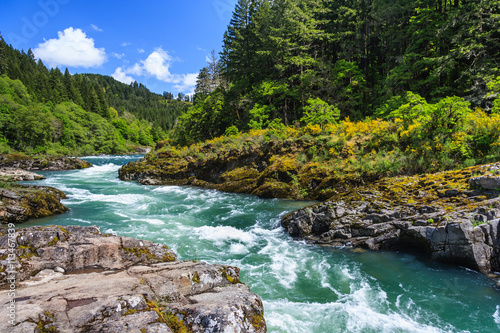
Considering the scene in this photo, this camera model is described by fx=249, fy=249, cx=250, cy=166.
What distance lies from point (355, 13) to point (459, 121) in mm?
19056

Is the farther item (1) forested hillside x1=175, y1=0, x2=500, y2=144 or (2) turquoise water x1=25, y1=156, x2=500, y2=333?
(1) forested hillside x1=175, y1=0, x2=500, y2=144

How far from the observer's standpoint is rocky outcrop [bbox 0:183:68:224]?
982cm

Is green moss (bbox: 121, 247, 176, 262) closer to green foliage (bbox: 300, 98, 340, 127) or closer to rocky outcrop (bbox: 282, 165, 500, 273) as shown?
rocky outcrop (bbox: 282, 165, 500, 273)

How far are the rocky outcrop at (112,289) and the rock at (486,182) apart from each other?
7478 millimetres

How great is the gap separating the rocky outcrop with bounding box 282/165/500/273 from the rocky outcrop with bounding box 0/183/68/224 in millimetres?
10352

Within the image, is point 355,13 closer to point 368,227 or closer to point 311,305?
point 368,227

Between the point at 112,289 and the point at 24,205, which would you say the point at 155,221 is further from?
the point at 112,289

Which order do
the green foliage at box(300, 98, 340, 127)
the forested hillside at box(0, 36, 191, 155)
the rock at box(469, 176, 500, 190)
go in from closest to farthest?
the rock at box(469, 176, 500, 190) → the green foliage at box(300, 98, 340, 127) → the forested hillside at box(0, 36, 191, 155)

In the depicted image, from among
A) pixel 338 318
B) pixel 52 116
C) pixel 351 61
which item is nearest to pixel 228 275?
pixel 338 318

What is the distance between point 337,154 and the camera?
1439 centimetres

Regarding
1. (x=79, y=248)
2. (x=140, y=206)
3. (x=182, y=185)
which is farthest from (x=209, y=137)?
(x=79, y=248)

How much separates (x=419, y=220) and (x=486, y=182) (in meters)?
2.22

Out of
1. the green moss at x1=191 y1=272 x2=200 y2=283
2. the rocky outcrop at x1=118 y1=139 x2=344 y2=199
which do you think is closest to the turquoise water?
the green moss at x1=191 y1=272 x2=200 y2=283

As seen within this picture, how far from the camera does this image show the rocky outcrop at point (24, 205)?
387 inches
